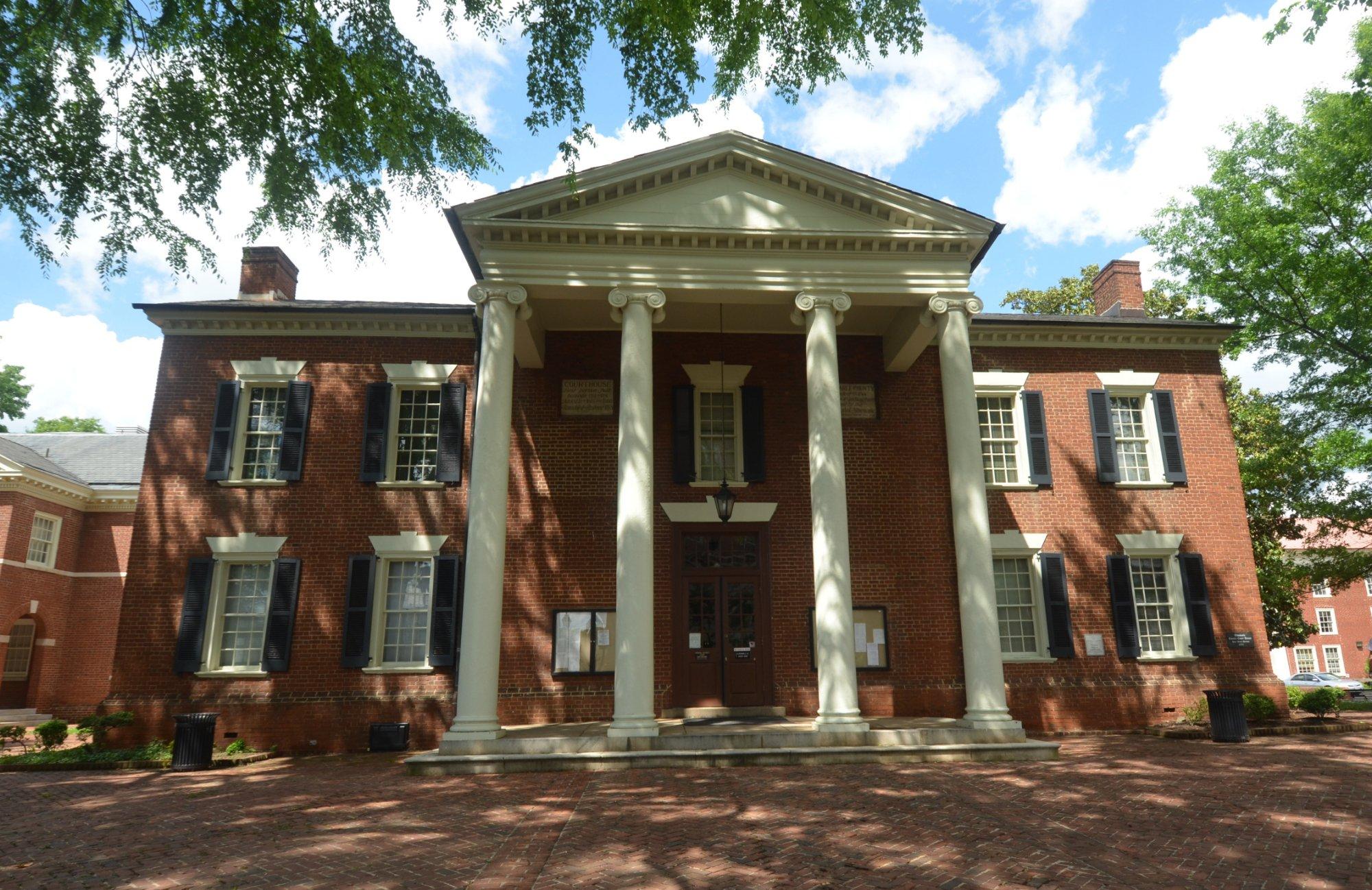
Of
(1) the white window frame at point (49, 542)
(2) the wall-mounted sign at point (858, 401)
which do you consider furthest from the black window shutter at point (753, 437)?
(1) the white window frame at point (49, 542)

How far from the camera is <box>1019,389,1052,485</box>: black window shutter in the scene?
1614 centimetres

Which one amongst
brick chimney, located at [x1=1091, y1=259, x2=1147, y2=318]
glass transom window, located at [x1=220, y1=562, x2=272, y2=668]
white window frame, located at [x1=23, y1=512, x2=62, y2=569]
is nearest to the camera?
glass transom window, located at [x1=220, y1=562, x2=272, y2=668]

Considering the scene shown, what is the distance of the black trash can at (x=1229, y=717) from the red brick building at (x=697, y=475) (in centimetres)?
181

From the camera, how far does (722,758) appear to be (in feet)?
36.3

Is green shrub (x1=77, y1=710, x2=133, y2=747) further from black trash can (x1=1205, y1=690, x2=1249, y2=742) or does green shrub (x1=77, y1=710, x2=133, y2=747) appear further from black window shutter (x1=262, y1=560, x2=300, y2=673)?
black trash can (x1=1205, y1=690, x2=1249, y2=742)

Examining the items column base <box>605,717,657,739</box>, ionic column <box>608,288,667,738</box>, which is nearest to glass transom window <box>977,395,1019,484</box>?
ionic column <box>608,288,667,738</box>

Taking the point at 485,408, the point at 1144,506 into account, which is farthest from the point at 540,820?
the point at 1144,506

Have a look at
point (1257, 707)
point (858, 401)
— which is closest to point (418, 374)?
point (858, 401)

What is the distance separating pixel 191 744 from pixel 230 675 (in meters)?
1.96

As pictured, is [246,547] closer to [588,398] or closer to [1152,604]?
[588,398]

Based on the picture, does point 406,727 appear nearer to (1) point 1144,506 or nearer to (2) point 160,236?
(2) point 160,236

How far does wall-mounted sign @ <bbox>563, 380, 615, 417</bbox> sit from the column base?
6.30 metres

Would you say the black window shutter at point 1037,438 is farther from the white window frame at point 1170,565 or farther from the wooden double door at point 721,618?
the wooden double door at point 721,618

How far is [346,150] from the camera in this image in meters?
7.69
